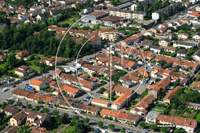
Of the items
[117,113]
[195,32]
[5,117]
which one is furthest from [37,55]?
[195,32]

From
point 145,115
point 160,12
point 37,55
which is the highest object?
point 160,12

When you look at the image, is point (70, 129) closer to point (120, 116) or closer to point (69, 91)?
point (120, 116)

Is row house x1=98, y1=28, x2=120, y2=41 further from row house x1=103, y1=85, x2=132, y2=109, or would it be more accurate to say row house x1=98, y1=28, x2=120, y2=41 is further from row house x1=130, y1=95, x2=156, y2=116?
row house x1=130, y1=95, x2=156, y2=116

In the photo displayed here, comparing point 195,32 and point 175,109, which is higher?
point 195,32

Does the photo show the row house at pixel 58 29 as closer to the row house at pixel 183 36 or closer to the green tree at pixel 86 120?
the row house at pixel 183 36

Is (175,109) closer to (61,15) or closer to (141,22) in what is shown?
(141,22)

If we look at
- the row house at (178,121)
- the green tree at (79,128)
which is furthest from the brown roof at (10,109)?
the row house at (178,121)

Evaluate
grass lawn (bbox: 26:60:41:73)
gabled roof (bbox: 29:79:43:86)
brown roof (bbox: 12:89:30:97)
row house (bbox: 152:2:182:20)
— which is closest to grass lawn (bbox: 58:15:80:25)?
row house (bbox: 152:2:182:20)
